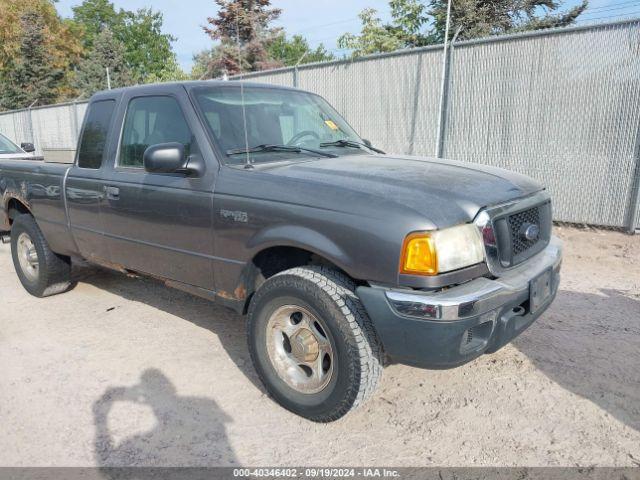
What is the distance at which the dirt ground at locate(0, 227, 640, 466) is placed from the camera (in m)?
2.60

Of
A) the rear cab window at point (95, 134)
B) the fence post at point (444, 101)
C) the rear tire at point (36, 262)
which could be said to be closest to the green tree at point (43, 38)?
the fence post at point (444, 101)

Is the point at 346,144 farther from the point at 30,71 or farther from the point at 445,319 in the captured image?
the point at 30,71

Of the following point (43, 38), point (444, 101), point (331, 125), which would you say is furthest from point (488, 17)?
point (43, 38)

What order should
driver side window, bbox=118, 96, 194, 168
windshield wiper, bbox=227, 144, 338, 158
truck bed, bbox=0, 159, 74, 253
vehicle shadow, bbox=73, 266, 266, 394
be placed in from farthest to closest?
truck bed, bbox=0, 159, 74, 253, vehicle shadow, bbox=73, 266, 266, 394, driver side window, bbox=118, 96, 194, 168, windshield wiper, bbox=227, 144, 338, 158

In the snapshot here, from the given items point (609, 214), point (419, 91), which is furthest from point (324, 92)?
point (609, 214)

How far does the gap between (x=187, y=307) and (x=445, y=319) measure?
119 inches

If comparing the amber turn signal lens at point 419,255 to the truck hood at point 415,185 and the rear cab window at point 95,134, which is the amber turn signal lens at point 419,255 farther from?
the rear cab window at point 95,134

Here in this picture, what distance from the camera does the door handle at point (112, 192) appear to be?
3775 millimetres

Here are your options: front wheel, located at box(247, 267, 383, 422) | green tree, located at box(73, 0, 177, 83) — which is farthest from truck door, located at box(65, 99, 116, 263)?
green tree, located at box(73, 0, 177, 83)

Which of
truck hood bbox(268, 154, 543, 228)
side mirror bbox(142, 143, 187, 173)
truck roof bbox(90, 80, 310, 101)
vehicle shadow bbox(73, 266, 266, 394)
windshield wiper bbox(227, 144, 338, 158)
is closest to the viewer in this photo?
truck hood bbox(268, 154, 543, 228)

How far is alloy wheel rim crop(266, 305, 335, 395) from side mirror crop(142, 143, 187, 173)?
111 centimetres

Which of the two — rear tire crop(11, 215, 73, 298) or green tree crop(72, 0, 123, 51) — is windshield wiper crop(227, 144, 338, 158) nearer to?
rear tire crop(11, 215, 73, 298)

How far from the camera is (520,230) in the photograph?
2.80m

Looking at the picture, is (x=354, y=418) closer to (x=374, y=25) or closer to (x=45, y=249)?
(x=45, y=249)
